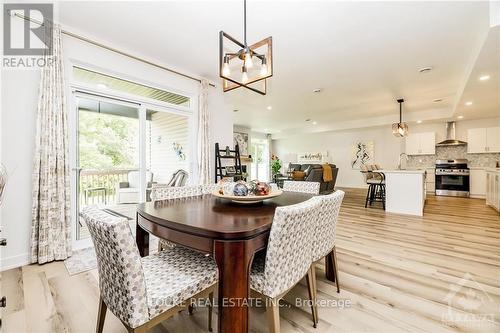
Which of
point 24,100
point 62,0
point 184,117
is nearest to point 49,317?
point 24,100

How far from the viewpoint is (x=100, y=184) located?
10.3 ft

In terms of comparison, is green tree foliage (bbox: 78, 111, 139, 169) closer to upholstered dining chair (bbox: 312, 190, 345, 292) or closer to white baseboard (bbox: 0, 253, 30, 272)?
white baseboard (bbox: 0, 253, 30, 272)

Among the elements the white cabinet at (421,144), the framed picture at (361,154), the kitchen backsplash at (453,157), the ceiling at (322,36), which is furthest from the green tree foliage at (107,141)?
the kitchen backsplash at (453,157)

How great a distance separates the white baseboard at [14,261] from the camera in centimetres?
222

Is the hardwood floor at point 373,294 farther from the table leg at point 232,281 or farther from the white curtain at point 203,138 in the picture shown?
the white curtain at point 203,138

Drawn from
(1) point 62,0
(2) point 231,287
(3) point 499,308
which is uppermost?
(1) point 62,0

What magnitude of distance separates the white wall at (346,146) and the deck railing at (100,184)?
8.28 m

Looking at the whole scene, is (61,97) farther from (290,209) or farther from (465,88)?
(465,88)

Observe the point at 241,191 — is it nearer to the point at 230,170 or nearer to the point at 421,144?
the point at 230,170

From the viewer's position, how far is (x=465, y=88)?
13.0ft

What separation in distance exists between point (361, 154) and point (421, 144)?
1.95 m

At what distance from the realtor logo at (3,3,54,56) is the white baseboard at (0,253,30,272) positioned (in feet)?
6.88

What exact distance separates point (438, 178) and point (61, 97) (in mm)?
9206

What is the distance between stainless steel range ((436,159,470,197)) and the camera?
652cm
